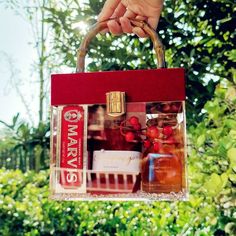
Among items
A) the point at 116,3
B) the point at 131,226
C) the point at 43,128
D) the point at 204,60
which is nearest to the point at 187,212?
the point at 131,226

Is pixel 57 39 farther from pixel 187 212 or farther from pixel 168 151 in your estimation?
pixel 168 151

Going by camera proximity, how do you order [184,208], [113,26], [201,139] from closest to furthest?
[113,26] < [201,139] < [184,208]

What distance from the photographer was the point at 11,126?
6.72 feet

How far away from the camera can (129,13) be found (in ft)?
2.77

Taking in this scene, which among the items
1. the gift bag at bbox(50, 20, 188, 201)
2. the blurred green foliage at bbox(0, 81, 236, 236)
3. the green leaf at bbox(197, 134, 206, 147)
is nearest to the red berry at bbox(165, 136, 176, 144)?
the gift bag at bbox(50, 20, 188, 201)

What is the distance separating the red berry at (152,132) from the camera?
68 centimetres

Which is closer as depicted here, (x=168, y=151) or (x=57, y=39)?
(x=168, y=151)

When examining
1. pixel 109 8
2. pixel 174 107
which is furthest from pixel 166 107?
pixel 109 8

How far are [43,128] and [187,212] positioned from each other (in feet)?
2.18

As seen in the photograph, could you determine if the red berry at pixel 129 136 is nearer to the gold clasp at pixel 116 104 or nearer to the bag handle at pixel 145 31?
the gold clasp at pixel 116 104

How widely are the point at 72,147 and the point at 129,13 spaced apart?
26cm

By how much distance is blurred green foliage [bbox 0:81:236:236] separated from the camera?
60.7 inches

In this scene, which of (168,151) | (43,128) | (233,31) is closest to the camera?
(168,151)

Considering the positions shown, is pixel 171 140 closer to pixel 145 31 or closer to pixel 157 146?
pixel 157 146
